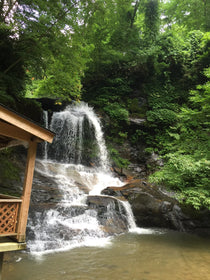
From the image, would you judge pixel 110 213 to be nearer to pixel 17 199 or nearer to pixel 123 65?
pixel 17 199

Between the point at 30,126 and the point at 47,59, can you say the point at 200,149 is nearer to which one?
the point at 30,126

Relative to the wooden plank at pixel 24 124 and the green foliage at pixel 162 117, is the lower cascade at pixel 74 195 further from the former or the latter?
the green foliage at pixel 162 117

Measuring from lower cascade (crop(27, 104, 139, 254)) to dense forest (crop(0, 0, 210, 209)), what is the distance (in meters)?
2.05

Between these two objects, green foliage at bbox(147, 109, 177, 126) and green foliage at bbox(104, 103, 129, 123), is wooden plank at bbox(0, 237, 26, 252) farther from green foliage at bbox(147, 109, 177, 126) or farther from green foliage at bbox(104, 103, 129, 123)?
green foliage at bbox(147, 109, 177, 126)

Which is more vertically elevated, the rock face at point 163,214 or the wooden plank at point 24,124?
the wooden plank at point 24,124

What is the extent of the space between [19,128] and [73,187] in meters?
6.84

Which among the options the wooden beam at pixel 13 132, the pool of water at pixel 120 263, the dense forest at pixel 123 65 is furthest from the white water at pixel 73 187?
the wooden beam at pixel 13 132

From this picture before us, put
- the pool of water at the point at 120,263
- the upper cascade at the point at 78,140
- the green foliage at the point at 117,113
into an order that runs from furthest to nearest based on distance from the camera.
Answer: the green foliage at the point at 117,113
the upper cascade at the point at 78,140
the pool of water at the point at 120,263

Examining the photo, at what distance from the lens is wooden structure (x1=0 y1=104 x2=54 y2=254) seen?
13.9 ft

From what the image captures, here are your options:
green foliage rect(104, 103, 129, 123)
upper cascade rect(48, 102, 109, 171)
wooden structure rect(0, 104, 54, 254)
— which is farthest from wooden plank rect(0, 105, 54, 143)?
green foliage rect(104, 103, 129, 123)

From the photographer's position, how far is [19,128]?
184 inches

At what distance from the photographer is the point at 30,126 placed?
4.68 m

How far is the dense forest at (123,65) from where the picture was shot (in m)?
9.29

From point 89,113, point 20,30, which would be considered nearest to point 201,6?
point 89,113
